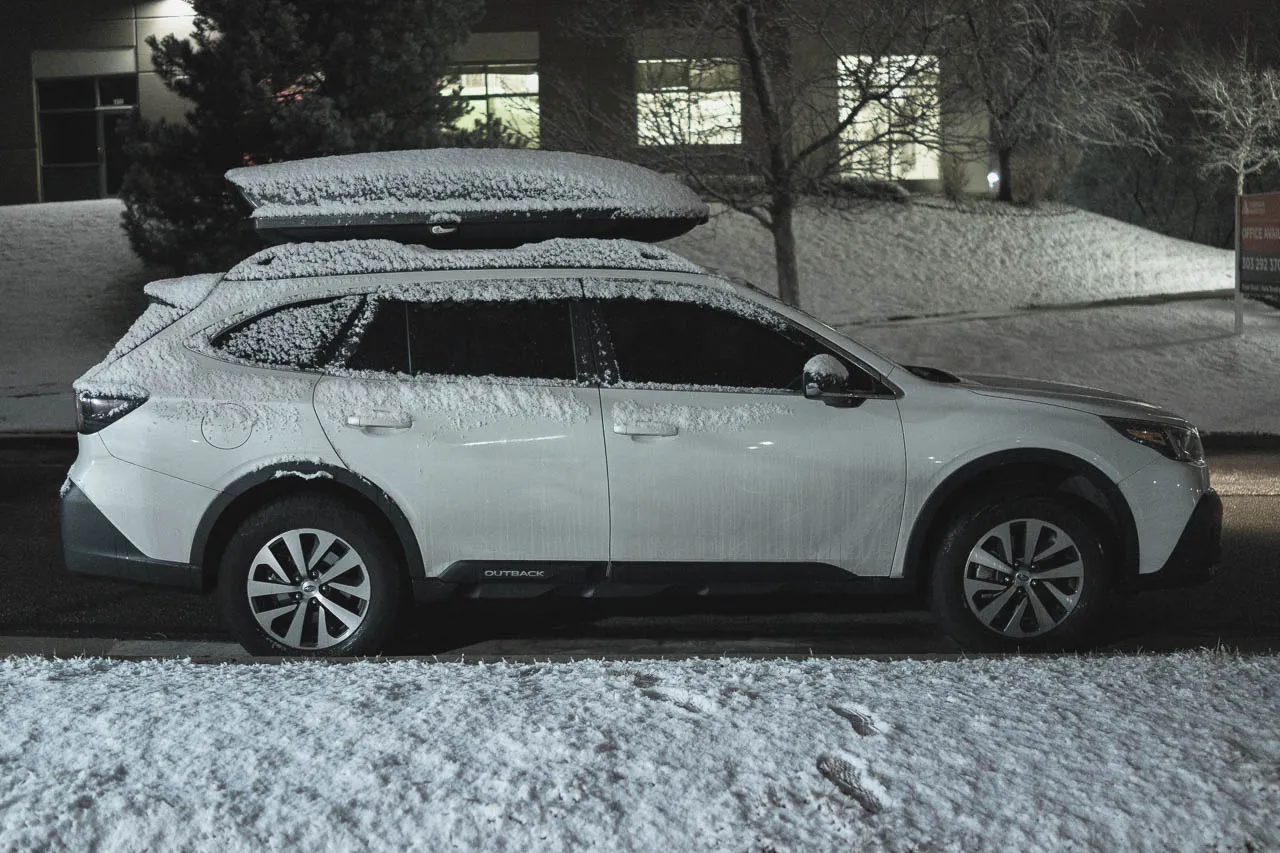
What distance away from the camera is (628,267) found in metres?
6.06

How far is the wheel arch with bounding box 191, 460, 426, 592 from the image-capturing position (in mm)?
5777

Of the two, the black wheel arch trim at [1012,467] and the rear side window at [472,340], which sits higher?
the rear side window at [472,340]

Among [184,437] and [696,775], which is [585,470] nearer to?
[184,437]

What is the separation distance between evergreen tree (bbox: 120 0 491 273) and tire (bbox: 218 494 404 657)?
50.0ft

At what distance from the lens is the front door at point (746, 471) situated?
228 inches

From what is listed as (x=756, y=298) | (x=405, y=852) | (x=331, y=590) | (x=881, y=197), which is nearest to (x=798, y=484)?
(x=756, y=298)

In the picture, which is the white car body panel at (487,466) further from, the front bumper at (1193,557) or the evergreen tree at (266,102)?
the evergreen tree at (266,102)

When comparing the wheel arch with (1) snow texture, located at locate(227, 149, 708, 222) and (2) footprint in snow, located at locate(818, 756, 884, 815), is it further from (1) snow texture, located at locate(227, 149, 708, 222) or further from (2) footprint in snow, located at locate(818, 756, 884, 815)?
(2) footprint in snow, located at locate(818, 756, 884, 815)

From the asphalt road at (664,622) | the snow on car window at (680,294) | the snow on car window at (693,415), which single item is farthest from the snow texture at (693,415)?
the asphalt road at (664,622)

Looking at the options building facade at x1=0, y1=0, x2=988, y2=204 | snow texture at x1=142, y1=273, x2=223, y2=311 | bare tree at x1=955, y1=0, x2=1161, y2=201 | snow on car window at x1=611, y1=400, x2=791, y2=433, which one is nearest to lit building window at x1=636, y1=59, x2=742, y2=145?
building facade at x1=0, y1=0, x2=988, y2=204

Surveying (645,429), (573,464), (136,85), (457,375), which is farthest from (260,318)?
(136,85)

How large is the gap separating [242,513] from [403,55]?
1633cm

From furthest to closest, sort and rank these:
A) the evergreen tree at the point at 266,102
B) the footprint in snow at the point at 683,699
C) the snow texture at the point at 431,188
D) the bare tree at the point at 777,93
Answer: the evergreen tree at the point at 266,102 → the bare tree at the point at 777,93 → the snow texture at the point at 431,188 → the footprint in snow at the point at 683,699

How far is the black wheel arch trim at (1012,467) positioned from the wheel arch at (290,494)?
2009 mm
